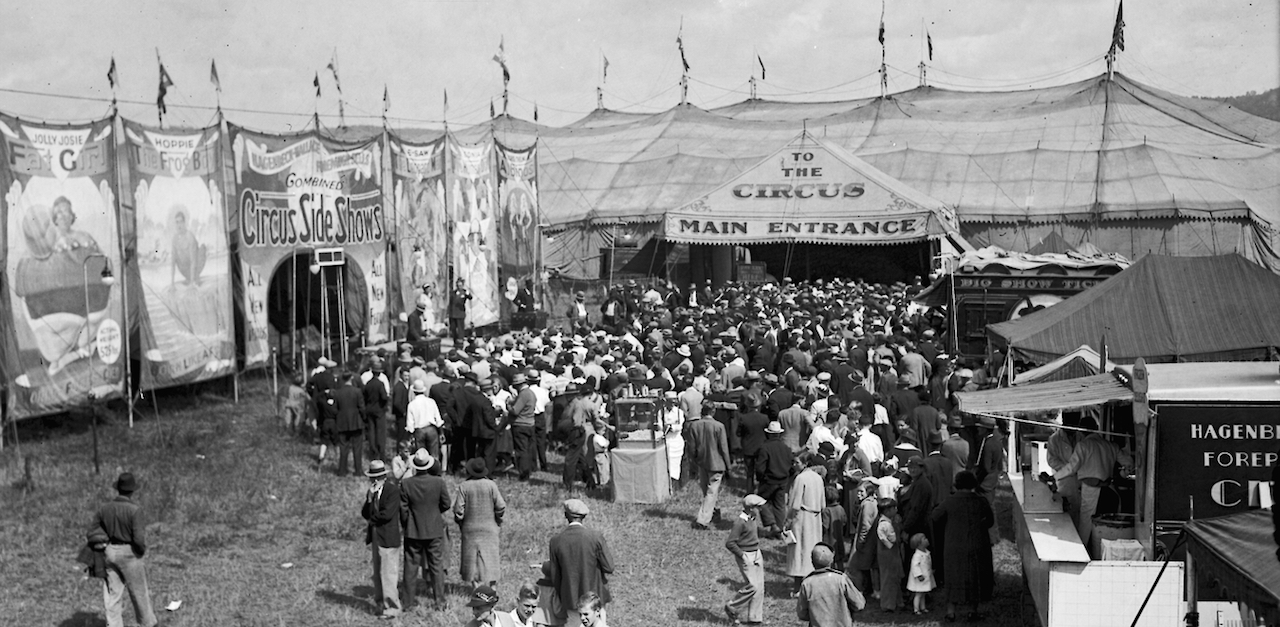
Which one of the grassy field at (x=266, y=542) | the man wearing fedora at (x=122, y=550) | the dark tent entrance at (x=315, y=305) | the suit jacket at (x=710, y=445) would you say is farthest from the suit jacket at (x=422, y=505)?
the dark tent entrance at (x=315, y=305)

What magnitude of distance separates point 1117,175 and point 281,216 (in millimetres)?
28632

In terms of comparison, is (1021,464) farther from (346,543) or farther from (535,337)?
(535,337)

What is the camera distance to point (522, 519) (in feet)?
53.7

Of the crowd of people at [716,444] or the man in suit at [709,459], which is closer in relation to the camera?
the crowd of people at [716,444]

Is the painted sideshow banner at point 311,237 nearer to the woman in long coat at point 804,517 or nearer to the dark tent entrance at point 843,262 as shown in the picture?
the woman in long coat at point 804,517

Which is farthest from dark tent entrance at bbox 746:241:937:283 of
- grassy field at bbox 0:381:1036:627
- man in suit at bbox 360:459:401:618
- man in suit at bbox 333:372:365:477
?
man in suit at bbox 360:459:401:618

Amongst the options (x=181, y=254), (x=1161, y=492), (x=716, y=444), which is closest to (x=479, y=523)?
(x=716, y=444)

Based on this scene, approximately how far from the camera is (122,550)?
11.7 metres

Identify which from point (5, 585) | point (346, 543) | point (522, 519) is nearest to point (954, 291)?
point (522, 519)

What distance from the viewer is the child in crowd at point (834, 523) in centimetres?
1335

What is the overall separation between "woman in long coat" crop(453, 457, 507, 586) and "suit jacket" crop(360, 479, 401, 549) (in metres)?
0.70

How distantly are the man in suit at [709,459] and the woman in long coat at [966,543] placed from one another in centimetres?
426

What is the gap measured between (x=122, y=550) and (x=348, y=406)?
636cm

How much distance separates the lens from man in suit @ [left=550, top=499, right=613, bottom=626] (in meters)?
10.9
